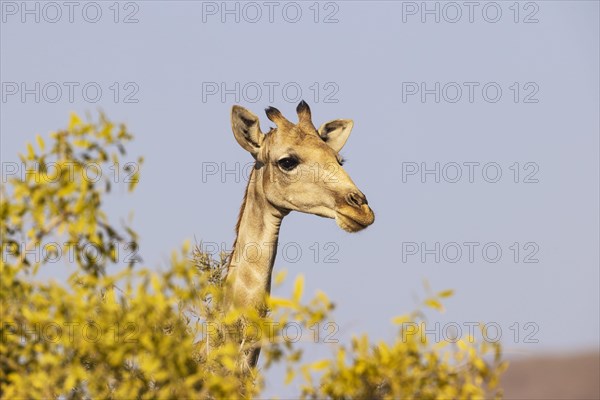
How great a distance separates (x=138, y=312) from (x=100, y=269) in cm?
92

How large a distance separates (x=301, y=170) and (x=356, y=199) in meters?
1.05

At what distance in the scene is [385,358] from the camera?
10383 mm

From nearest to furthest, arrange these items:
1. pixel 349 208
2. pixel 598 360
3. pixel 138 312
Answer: pixel 138 312
pixel 349 208
pixel 598 360

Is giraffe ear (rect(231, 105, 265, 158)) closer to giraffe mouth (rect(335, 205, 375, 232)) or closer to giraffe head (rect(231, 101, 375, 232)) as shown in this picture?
giraffe head (rect(231, 101, 375, 232))

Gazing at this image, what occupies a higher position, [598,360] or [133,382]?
[598,360]

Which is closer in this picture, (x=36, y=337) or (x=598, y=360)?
(x=36, y=337)

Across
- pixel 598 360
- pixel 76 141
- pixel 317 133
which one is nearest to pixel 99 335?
pixel 76 141

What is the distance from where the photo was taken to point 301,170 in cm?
1797

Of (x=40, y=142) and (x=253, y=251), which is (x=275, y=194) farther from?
(x=40, y=142)

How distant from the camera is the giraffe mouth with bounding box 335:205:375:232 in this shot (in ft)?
55.5

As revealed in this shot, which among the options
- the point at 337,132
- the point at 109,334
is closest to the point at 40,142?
the point at 109,334

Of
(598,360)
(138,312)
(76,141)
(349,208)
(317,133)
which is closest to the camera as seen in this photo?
(138,312)

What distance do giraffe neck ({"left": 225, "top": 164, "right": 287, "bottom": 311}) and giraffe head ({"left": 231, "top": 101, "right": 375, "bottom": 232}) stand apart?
143 mm

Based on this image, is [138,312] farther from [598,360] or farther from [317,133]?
[598,360]
